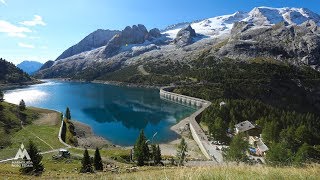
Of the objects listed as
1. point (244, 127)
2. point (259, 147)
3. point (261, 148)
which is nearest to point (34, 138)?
point (244, 127)

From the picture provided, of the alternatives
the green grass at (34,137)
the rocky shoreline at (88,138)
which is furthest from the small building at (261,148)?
the green grass at (34,137)

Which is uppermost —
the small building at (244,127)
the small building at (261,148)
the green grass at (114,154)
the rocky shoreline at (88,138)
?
the small building at (244,127)

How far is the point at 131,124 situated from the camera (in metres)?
120

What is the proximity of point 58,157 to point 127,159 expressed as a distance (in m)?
13.7

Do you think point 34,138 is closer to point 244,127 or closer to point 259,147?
point 244,127

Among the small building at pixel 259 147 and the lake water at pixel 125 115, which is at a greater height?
the small building at pixel 259 147

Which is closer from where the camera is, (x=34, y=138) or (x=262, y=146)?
(x=262, y=146)

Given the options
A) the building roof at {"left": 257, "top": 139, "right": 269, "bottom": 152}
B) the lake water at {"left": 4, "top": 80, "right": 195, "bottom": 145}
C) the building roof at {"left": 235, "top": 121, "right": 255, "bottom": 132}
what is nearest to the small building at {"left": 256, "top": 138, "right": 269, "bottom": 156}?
the building roof at {"left": 257, "top": 139, "right": 269, "bottom": 152}

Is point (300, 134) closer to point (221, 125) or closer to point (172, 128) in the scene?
point (221, 125)

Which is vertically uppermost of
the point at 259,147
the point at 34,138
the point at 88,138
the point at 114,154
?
the point at 34,138

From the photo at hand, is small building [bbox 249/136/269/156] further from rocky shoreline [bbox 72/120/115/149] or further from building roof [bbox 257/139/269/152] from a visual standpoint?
rocky shoreline [bbox 72/120/115/149]

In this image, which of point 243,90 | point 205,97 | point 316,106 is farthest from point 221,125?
point 316,106

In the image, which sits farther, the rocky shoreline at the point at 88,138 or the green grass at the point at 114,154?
the rocky shoreline at the point at 88,138

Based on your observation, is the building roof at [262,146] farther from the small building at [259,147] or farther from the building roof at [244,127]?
the building roof at [244,127]
